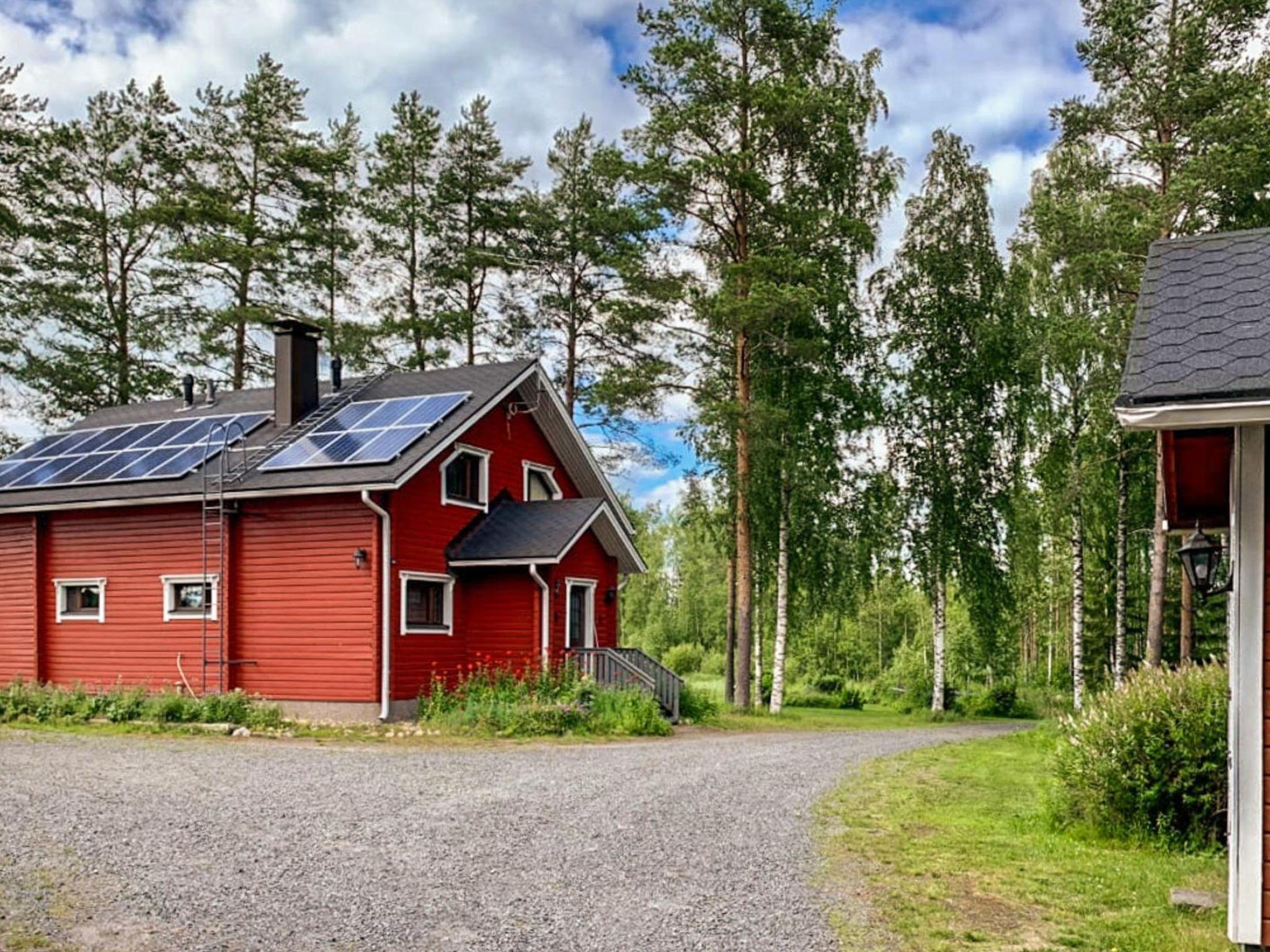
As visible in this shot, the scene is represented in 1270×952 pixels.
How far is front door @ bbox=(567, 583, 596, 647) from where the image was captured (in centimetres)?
1938

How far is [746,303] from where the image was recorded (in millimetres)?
21031

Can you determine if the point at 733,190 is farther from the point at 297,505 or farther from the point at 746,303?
the point at 297,505

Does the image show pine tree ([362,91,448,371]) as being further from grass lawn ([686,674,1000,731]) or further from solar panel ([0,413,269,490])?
grass lawn ([686,674,1000,731])

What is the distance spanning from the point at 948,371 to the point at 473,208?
12.6m

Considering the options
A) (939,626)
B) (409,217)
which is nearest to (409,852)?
(939,626)

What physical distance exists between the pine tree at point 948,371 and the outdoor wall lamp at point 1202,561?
61.4 ft

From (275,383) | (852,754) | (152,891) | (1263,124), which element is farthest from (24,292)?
(1263,124)

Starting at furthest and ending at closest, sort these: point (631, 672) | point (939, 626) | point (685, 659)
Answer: point (685, 659) < point (939, 626) < point (631, 672)

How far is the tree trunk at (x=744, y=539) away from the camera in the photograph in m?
22.3

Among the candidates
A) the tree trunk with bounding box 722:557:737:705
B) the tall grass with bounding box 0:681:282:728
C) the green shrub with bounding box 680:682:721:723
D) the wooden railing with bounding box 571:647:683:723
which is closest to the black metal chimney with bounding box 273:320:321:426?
the tall grass with bounding box 0:681:282:728

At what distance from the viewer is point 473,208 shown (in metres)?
28.3

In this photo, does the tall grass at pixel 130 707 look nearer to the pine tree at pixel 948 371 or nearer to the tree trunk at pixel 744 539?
the tree trunk at pixel 744 539

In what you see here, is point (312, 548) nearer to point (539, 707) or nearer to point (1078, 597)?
point (539, 707)

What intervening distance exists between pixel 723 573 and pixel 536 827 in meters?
39.3
